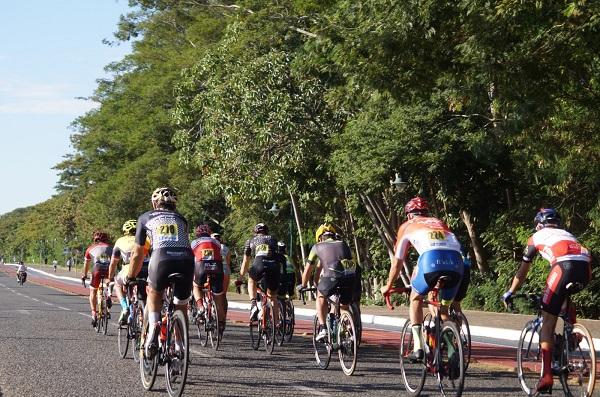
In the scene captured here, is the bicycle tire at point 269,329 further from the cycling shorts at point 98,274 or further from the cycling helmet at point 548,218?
the cycling helmet at point 548,218

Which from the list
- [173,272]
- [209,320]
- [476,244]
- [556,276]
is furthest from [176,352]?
[476,244]

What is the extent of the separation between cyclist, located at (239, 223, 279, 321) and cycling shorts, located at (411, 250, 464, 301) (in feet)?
19.2

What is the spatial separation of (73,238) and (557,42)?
130 m

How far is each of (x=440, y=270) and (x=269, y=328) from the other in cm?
605

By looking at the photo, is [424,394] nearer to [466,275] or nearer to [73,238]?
[466,275]

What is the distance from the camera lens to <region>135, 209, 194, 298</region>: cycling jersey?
10023 millimetres

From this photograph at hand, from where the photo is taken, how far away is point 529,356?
384 inches

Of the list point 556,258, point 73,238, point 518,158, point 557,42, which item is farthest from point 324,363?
point 73,238

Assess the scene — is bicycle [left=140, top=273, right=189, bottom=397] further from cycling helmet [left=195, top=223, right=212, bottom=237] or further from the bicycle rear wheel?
cycling helmet [left=195, top=223, right=212, bottom=237]

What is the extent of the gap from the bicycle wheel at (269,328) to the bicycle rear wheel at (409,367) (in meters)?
4.80

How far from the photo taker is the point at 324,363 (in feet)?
42.8

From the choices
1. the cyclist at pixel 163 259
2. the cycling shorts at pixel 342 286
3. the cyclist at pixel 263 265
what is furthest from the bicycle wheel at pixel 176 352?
the cyclist at pixel 263 265

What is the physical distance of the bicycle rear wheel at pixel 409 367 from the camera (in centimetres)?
994

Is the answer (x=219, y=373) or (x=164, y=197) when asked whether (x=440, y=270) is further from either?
(x=219, y=373)
